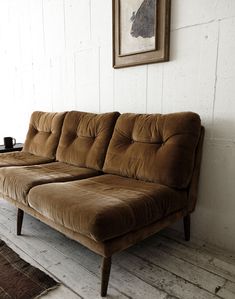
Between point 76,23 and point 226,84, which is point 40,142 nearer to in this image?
point 76,23

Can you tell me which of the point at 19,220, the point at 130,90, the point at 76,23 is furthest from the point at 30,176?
the point at 76,23

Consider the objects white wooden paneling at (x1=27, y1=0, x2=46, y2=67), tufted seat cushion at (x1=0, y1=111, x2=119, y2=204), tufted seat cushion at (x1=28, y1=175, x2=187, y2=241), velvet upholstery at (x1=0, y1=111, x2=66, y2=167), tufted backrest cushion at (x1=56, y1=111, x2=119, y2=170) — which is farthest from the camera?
white wooden paneling at (x1=27, y1=0, x2=46, y2=67)

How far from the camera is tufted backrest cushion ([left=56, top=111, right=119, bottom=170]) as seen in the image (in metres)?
2.02

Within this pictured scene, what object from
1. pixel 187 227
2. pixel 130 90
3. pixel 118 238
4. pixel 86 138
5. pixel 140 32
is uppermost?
pixel 140 32

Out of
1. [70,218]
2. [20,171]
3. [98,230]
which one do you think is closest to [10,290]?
[70,218]

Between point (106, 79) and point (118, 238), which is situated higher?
point (106, 79)

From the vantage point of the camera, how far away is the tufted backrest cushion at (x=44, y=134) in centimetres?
246

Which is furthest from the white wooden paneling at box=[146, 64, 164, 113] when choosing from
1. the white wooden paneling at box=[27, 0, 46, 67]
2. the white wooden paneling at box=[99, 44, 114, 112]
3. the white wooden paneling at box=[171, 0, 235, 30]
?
the white wooden paneling at box=[27, 0, 46, 67]

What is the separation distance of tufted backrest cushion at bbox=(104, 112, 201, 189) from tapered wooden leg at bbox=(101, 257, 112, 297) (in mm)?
582

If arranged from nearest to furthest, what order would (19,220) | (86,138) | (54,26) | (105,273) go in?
1. (105,273)
2. (19,220)
3. (86,138)
4. (54,26)

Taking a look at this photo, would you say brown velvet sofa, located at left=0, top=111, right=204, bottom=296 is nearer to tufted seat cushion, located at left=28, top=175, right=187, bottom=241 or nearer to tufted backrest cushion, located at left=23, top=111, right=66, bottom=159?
tufted seat cushion, located at left=28, top=175, right=187, bottom=241

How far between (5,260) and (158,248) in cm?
97

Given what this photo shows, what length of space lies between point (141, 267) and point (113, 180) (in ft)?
1.81

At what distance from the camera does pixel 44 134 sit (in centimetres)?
261
